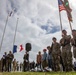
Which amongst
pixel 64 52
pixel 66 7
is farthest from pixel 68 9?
pixel 64 52

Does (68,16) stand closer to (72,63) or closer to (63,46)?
(63,46)

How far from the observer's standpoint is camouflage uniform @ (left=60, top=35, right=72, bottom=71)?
1424cm

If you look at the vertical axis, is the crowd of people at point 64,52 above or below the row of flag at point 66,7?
below

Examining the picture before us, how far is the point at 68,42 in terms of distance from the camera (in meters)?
14.4

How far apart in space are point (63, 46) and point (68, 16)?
1.86 m

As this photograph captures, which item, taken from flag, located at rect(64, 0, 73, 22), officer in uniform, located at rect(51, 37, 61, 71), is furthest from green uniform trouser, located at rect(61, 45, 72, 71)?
flag, located at rect(64, 0, 73, 22)

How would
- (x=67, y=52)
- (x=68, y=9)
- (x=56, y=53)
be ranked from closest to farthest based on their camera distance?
(x=67, y=52)
(x=68, y=9)
(x=56, y=53)

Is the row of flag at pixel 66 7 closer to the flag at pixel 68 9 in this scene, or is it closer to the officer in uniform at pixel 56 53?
the flag at pixel 68 9

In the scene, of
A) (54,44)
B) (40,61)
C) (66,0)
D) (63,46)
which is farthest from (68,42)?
(40,61)

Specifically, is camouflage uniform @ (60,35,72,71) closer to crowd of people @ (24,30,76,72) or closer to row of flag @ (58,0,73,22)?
crowd of people @ (24,30,76,72)

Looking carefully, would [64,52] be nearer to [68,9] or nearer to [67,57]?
[67,57]

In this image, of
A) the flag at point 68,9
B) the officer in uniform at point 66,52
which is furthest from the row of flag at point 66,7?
the officer in uniform at point 66,52

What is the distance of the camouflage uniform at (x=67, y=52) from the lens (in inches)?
561

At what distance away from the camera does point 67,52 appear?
1430 cm
